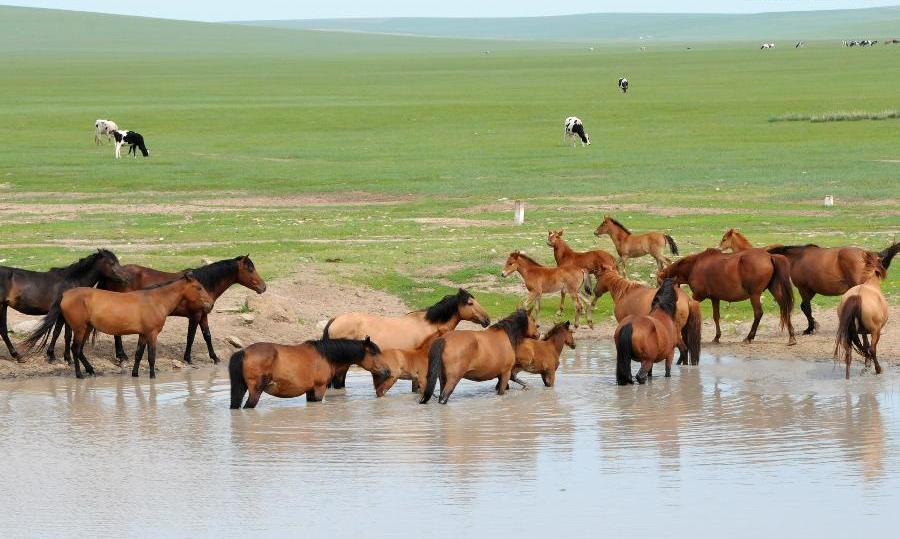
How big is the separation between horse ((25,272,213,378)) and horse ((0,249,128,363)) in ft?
1.44

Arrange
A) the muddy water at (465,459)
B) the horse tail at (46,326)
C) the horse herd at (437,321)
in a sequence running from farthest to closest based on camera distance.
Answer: the horse tail at (46,326), the horse herd at (437,321), the muddy water at (465,459)

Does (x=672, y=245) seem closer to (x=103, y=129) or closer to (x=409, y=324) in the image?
(x=409, y=324)

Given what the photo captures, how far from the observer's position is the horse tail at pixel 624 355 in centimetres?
1330

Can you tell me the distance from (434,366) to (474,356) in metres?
0.40

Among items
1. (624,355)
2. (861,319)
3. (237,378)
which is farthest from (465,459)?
(861,319)

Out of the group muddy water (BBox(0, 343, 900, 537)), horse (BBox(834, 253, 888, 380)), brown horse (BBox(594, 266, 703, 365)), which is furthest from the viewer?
brown horse (BBox(594, 266, 703, 365))

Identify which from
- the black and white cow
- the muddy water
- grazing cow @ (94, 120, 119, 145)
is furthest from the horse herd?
grazing cow @ (94, 120, 119, 145)

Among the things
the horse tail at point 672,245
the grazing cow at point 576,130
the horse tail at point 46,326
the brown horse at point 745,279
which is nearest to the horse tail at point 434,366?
the horse tail at point 46,326

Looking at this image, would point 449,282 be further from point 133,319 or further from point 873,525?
point 873,525

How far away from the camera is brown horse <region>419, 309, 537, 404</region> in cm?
1252

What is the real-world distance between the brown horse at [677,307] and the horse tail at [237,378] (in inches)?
175

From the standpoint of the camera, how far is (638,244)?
20219mm

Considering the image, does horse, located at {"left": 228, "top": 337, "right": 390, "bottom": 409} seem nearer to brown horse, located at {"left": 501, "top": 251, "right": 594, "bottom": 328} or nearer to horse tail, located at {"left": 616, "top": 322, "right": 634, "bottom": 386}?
horse tail, located at {"left": 616, "top": 322, "right": 634, "bottom": 386}

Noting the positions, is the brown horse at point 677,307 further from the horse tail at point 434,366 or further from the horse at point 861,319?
the horse tail at point 434,366
